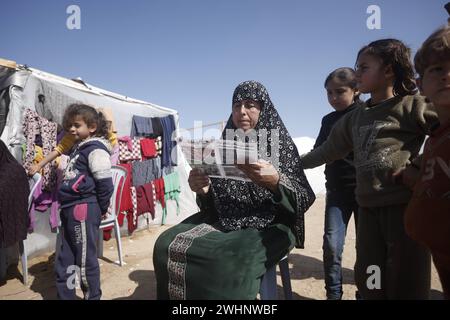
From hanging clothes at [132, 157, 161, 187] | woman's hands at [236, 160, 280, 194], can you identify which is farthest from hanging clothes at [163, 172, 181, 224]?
woman's hands at [236, 160, 280, 194]

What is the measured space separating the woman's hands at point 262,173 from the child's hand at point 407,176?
0.59 meters

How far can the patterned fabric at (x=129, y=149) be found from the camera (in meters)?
5.05

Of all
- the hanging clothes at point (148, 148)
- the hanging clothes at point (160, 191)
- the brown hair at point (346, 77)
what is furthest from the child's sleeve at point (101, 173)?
the hanging clothes at point (160, 191)

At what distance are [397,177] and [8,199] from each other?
3387 millimetres

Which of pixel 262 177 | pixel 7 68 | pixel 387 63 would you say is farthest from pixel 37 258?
pixel 387 63

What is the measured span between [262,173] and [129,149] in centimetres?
435

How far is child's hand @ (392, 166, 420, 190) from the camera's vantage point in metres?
1.20

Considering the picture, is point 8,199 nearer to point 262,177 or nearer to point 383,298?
point 262,177

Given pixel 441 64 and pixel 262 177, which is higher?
pixel 441 64

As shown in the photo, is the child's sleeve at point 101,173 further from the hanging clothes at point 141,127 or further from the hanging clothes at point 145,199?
the hanging clothes at point 141,127

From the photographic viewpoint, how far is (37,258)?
12.2ft

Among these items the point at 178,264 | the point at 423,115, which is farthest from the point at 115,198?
the point at 423,115

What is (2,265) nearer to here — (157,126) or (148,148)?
(148,148)

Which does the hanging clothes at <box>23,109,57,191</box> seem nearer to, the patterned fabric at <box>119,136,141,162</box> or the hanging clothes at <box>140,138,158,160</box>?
the patterned fabric at <box>119,136,141,162</box>
